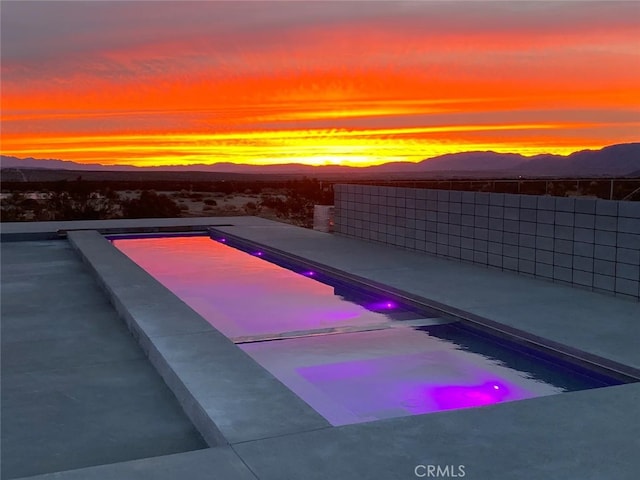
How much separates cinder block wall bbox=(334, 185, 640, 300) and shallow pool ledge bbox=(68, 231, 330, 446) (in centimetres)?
413

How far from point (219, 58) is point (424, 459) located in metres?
12.2

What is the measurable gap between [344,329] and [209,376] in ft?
7.50

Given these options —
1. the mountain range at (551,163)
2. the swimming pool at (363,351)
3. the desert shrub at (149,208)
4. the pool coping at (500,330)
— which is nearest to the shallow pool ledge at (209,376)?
the swimming pool at (363,351)

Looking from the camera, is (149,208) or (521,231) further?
(149,208)

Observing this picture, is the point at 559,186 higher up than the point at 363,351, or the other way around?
the point at 559,186

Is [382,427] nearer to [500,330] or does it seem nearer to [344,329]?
[500,330]

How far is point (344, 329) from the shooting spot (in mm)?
6012

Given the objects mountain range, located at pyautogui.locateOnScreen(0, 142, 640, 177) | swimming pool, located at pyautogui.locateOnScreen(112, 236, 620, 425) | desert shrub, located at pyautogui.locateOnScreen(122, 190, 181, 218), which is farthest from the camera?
desert shrub, located at pyautogui.locateOnScreen(122, 190, 181, 218)

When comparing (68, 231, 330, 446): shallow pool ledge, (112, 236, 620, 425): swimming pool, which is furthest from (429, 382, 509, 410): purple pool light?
(68, 231, 330, 446): shallow pool ledge

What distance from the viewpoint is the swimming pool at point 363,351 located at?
4.26 metres

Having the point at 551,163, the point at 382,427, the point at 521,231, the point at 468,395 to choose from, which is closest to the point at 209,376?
the point at 382,427

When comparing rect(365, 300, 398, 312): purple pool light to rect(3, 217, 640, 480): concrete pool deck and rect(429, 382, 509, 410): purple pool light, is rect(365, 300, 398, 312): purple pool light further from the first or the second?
rect(429, 382, 509, 410): purple pool light

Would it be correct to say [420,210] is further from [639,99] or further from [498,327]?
[639,99]

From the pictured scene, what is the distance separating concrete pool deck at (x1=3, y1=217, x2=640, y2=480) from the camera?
2721 millimetres
